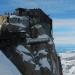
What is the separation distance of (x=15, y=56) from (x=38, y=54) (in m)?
5.24

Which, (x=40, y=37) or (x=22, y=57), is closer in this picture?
(x=22, y=57)

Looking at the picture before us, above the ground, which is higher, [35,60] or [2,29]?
[2,29]

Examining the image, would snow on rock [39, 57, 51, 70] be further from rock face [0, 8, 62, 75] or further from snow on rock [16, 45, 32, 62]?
snow on rock [16, 45, 32, 62]

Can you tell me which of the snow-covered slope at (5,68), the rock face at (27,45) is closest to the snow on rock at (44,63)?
the rock face at (27,45)

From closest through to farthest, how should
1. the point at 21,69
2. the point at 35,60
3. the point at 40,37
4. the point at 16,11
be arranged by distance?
1. the point at 21,69
2. the point at 35,60
3. the point at 40,37
4. the point at 16,11

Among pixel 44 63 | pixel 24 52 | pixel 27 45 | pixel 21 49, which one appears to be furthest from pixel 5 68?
pixel 44 63

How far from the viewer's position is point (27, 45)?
178 ft

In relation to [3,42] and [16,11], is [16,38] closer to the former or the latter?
[3,42]

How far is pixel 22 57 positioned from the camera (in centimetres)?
5081

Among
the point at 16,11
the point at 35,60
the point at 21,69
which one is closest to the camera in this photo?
the point at 21,69

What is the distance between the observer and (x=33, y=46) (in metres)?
55.5

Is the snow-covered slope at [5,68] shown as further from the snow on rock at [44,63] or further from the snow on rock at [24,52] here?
the snow on rock at [44,63]

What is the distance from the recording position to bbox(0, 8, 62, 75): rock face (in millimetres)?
50781

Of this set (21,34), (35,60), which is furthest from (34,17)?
(35,60)
